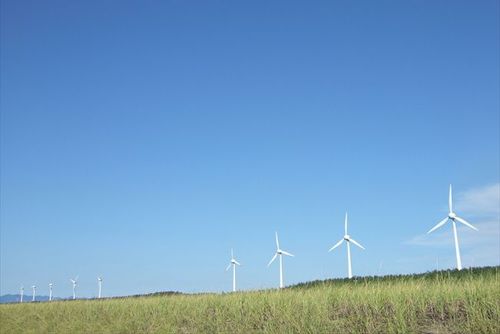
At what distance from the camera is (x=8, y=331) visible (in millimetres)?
22844

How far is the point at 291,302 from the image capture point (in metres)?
18.0

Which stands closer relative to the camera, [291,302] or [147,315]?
[291,302]

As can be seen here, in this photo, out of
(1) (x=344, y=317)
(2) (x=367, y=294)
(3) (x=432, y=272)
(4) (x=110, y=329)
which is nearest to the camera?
(1) (x=344, y=317)

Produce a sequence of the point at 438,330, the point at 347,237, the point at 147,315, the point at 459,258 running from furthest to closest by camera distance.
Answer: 1. the point at 347,237
2. the point at 459,258
3. the point at 147,315
4. the point at 438,330

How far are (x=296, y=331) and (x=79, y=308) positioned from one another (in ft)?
50.8

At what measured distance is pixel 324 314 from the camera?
15609 mm

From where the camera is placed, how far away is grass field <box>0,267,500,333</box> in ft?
44.6

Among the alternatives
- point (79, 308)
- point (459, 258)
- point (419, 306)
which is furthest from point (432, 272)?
point (419, 306)

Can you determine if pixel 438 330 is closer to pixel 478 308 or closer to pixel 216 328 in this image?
pixel 478 308

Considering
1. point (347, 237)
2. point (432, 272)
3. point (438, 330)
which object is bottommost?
point (438, 330)

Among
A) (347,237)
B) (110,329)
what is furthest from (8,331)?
(347,237)

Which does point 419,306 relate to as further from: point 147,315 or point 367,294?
point 147,315

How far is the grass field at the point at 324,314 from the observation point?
44.6 ft

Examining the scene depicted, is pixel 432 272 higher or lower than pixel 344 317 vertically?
higher
